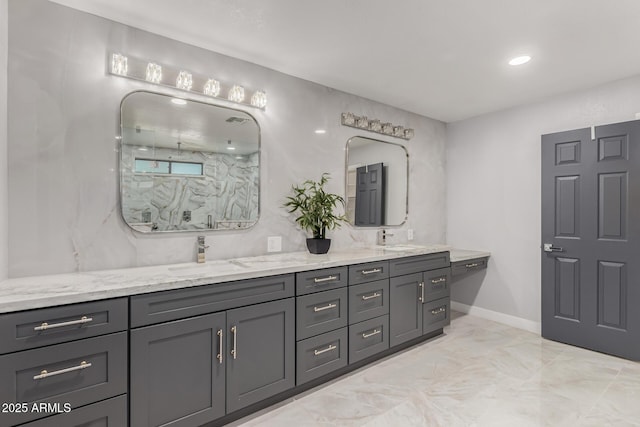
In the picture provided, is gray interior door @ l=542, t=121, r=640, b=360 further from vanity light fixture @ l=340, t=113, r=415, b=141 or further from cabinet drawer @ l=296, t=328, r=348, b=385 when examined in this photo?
cabinet drawer @ l=296, t=328, r=348, b=385

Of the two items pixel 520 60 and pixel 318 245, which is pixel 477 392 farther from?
pixel 520 60

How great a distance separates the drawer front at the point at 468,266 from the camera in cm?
356

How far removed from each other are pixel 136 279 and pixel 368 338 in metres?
1.80

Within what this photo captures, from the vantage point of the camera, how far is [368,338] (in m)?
2.68

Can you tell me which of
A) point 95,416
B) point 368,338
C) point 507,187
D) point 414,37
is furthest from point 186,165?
point 507,187

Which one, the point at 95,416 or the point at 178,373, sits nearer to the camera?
the point at 95,416

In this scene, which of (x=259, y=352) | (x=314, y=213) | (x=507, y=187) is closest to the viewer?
(x=259, y=352)

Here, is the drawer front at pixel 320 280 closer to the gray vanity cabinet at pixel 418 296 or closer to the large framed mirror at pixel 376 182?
the gray vanity cabinet at pixel 418 296

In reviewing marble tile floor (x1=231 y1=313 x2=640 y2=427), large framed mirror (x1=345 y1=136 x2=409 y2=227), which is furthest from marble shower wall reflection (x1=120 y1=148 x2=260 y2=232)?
marble tile floor (x1=231 y1=313 x2=640 y2=427)

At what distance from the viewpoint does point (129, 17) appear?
2037 mm

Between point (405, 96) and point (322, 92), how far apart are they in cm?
94

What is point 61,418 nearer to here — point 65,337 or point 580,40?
point 65,337

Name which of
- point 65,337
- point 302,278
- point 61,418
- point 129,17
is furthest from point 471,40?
point 61,418

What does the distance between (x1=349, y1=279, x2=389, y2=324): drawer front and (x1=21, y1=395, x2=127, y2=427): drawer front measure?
61.3 inches
